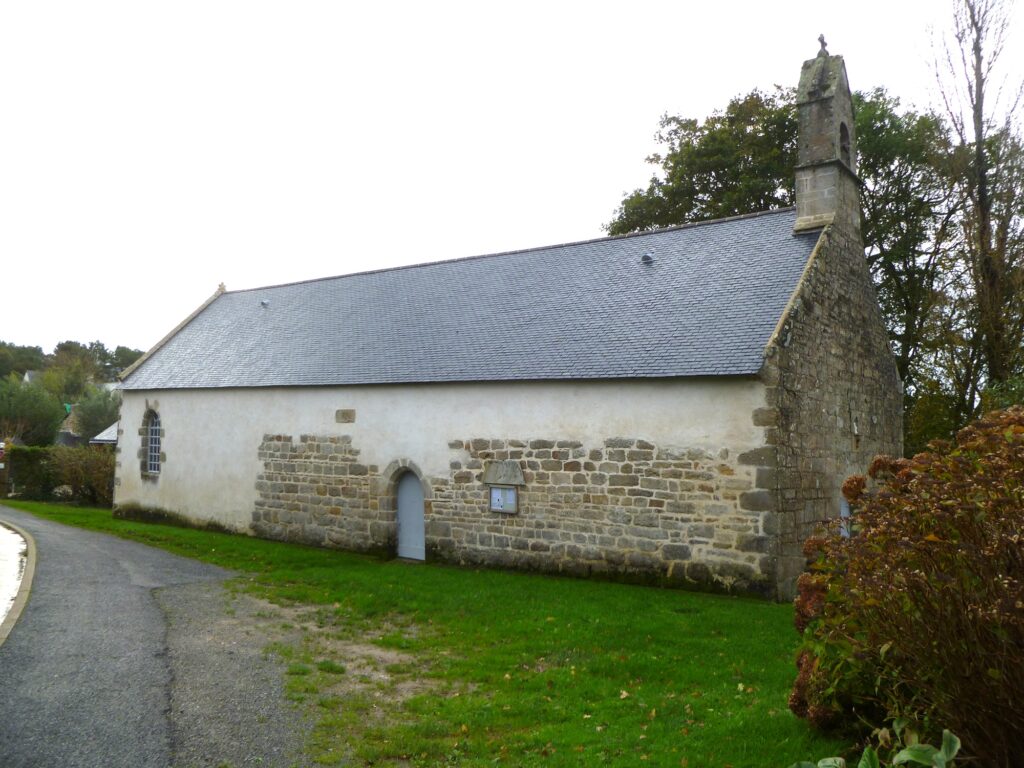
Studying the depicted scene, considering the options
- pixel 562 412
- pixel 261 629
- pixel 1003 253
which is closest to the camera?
pixel 261 629

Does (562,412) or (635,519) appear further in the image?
(562,412)

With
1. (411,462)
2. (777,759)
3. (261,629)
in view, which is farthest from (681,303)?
(777,759)

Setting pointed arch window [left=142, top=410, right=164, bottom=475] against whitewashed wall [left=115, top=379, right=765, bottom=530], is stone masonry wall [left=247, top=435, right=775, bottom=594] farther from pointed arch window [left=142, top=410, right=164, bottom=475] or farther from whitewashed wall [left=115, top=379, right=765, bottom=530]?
pointed arch window [left=142, top=410, right=164, bottom=475]

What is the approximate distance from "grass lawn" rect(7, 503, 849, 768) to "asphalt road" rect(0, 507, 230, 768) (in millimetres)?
1213

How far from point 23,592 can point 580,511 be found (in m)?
7.91

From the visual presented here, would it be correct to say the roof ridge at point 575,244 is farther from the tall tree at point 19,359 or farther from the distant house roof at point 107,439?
the tall tree at point 19,359

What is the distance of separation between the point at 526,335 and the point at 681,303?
293cm

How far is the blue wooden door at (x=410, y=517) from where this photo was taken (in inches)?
569

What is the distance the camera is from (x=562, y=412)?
12.7m

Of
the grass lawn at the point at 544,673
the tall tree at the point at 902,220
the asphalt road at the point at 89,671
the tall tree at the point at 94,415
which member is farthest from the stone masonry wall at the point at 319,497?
the tall tree at the point at 94,415

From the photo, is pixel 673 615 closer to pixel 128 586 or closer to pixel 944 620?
pixel 944 620

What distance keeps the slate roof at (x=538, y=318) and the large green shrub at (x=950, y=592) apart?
22.1 feet

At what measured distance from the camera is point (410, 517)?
48.1 ft

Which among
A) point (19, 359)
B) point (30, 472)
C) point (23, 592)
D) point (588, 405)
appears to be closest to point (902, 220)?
point (588, 405)
